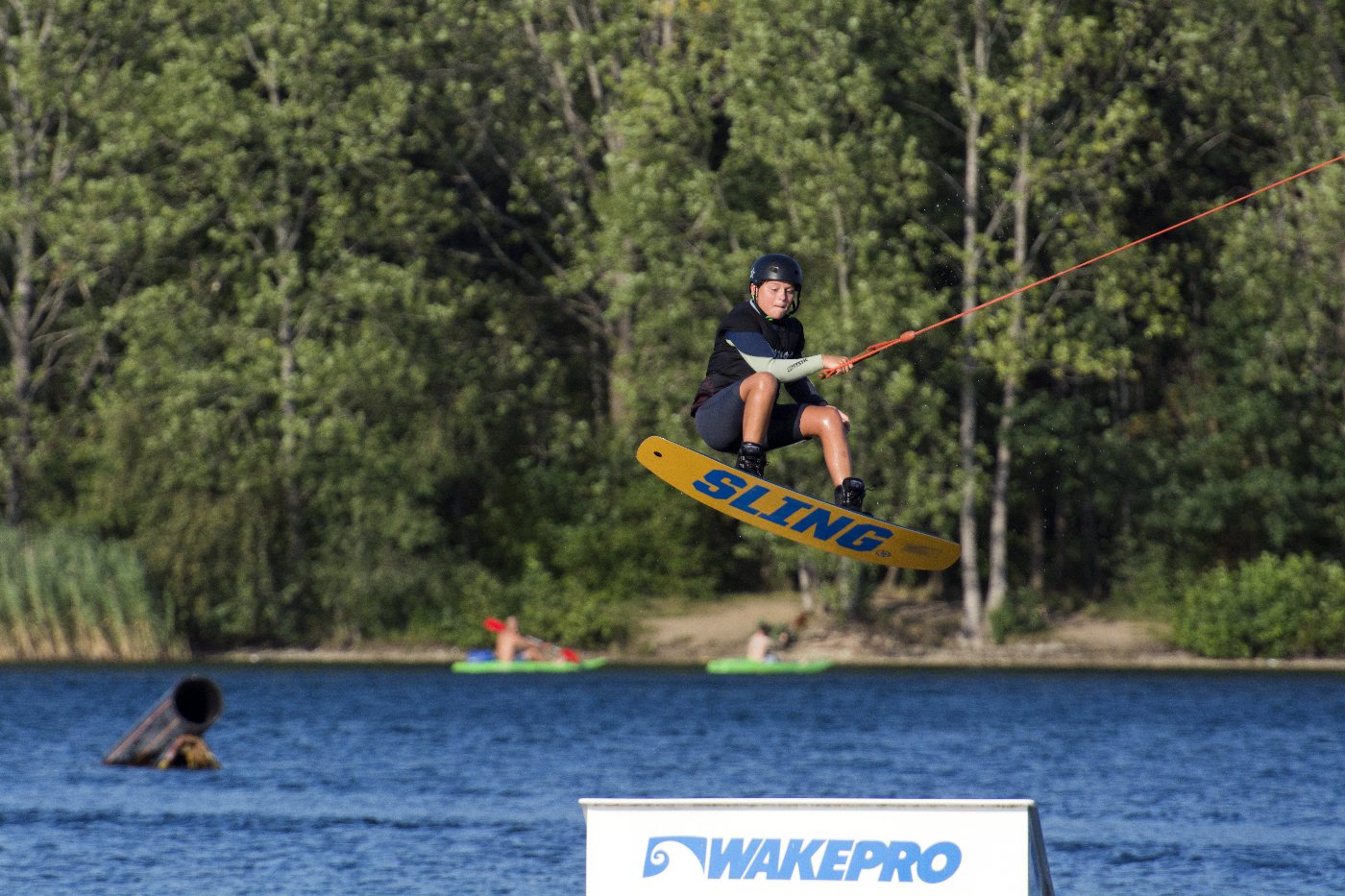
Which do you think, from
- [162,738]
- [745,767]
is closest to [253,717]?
[162,738]

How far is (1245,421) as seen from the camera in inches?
1906

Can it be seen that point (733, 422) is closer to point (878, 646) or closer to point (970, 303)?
point (970, 303)

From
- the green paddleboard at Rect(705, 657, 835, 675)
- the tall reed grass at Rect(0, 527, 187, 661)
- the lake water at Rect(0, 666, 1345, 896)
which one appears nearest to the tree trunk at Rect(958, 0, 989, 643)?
the lake water at Rect(0, 666, 1345, 896)

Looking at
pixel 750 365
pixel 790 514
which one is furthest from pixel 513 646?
pixel 750 365

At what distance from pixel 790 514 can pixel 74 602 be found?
121 feet

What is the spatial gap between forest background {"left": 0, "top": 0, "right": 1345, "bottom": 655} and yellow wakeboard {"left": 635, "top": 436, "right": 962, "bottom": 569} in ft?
97.3

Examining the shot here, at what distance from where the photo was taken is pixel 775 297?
48.2ft

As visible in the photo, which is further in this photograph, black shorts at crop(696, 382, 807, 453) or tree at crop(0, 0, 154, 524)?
tree at crop(0, 0, 154, 524)

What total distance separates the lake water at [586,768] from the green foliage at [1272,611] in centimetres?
150

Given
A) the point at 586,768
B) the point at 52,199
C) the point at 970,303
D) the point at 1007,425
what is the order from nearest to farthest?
the point at 586,768 → the point at 970,303 → the point at 1007,425 → the point at 52,199

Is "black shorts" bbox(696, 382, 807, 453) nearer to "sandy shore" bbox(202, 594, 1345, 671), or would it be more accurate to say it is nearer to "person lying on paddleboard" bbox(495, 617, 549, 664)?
"person lying on paddleboard" bbox(495, 617, 549, 664)

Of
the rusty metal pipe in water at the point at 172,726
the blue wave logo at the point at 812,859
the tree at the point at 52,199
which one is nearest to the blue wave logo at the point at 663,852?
the blue wave logo at the point at 812,859

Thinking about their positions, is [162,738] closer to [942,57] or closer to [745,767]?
[745,767]

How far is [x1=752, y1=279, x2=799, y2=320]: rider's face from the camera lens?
579 inches
